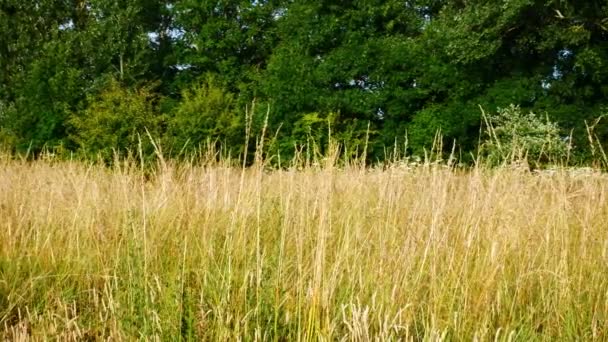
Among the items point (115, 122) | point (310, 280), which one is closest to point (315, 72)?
point (115, 122)

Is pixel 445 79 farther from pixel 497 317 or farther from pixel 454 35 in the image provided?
pixel 497 317

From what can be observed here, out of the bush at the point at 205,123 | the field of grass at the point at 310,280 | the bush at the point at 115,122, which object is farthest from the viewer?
the bush at the point at 205,123

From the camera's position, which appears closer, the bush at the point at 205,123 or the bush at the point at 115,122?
the bush at the point at 115,122

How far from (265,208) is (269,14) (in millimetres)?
19027

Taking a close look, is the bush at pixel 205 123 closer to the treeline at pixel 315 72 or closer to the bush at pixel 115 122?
the treeline at pixel 315 72

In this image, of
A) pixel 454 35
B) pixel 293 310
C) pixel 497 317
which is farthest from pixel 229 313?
pixel 454 35

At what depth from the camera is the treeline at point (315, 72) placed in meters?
14.9

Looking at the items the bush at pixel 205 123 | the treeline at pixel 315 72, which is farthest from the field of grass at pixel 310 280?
the bush at pixel 205 123

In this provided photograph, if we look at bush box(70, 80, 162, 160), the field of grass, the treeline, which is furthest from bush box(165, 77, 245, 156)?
the field of grass

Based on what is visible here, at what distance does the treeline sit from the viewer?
1495 centimetres

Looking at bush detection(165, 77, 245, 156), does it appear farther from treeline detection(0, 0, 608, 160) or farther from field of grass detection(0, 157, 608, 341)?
field of grass detection(0, 157, 608, 341)

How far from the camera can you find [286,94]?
17.1 metres

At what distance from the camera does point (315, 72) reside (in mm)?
17141

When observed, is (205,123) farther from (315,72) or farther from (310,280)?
(310,280)
